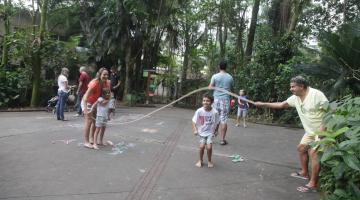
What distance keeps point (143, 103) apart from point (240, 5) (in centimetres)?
838

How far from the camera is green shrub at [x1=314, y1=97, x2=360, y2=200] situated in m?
3.86

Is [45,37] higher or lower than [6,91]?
higher

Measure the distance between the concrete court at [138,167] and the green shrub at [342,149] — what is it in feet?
3.27

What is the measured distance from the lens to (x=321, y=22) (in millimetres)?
22891

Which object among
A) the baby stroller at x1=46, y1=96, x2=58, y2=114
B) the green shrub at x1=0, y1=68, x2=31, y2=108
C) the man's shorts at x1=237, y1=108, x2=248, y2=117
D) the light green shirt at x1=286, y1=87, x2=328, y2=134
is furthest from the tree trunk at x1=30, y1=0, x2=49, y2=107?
the light green shirt at x1=286, y1=87, x2=328, y2=134

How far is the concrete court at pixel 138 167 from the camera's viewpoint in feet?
17.4

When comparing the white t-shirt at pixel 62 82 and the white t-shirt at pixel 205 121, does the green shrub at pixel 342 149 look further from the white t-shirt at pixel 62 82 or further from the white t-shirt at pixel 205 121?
the white t-shirt at pixel 62 82

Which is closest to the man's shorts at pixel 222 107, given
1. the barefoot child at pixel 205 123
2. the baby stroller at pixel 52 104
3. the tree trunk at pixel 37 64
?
the barefoot child at pixel 205 123

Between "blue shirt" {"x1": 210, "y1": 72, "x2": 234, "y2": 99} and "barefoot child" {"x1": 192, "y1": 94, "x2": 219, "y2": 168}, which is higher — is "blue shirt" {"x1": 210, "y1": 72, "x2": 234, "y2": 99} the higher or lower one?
the higher one

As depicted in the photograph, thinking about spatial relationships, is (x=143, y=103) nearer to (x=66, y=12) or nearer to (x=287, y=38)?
(x=66, y=12)

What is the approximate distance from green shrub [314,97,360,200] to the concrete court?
998 millimetres

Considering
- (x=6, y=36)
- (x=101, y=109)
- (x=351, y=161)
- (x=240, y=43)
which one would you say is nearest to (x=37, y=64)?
(x=6, y=36)

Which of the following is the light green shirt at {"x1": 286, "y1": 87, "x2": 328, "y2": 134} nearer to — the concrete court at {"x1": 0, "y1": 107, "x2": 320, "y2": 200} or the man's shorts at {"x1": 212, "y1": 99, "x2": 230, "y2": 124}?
the concrete court at {"x1": 0, "y1": 107, "x2": 320, "y2": 200}

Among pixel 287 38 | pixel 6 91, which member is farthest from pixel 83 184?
pixel 287 38
